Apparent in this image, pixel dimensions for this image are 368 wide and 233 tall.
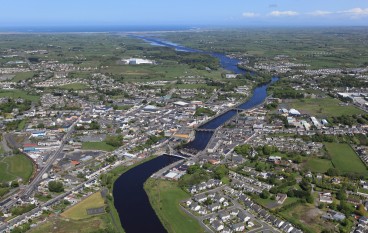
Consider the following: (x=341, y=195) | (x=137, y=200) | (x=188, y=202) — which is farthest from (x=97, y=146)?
(x=341, y=195)

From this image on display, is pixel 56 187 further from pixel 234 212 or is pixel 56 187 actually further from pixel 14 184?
pixel 234 212

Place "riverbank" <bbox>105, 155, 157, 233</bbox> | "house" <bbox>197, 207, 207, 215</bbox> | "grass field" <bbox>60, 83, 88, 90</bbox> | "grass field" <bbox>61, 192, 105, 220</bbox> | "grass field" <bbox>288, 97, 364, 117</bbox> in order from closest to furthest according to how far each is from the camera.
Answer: "riverbank" <bbox>105, 155, 157, 233</bbox>
"grass field" <bbox>61, 192, 105, 220</bbox>
"house" <bbox>197, 207, 207, 215</bbox>
"grass field" <bbox>288, 97, 364, 117</bbox>
"grass field" <bbox>60, 83, 88, 90</bbox>

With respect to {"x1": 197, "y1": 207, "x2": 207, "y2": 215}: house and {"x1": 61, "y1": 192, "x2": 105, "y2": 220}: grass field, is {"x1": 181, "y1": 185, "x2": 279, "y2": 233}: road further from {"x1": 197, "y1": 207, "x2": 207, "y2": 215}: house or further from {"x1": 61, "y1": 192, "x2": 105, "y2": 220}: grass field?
{"x1": 61, "y1": 192, "x2": 105, "y2": 220}: grass field

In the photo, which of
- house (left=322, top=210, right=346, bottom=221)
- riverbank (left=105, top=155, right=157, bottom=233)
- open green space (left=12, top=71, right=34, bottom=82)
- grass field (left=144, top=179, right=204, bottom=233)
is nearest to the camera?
grass field (left=144, top=179, right=204, bottom=233)

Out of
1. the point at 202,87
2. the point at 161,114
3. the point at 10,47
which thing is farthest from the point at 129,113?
the point at 10,47

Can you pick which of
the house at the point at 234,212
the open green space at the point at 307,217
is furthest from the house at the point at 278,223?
the house at the point at 234,212

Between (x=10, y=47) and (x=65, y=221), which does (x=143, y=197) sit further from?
(x=10, y=47)

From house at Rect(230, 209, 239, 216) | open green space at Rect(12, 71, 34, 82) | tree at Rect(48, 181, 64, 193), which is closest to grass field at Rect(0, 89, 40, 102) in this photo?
open green space at Rect(12, 71, 34, 82)
